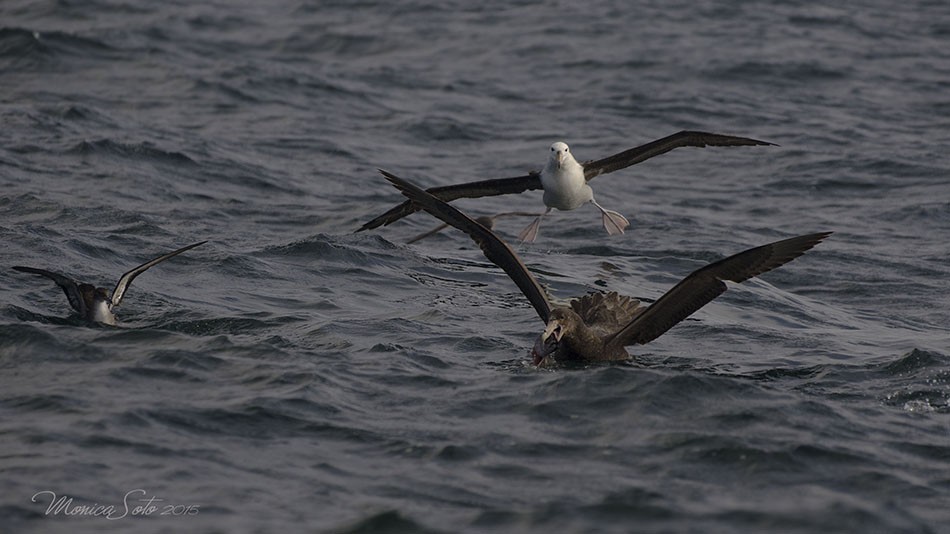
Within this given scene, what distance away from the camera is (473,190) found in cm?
1240

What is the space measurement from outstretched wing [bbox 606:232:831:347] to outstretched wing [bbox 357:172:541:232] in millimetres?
2813

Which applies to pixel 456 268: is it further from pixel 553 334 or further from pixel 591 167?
pixel 553 334

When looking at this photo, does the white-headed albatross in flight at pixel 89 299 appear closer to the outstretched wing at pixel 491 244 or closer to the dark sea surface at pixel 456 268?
the dark sea surface at pixel 456 268

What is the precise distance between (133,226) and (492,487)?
7.76 metres

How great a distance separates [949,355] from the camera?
35.1 ft

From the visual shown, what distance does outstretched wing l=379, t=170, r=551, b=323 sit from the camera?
10359mm

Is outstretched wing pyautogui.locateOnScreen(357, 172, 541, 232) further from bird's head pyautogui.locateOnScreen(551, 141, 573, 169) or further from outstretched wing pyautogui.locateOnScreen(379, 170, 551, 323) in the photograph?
outstretched wing pyautogui.locateOnScreen(379, 170, 551, 323)

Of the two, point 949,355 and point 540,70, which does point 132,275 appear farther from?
point 540,70

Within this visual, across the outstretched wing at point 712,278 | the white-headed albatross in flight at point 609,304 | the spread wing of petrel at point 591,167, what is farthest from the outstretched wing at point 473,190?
the outstretched wing at point 712,278

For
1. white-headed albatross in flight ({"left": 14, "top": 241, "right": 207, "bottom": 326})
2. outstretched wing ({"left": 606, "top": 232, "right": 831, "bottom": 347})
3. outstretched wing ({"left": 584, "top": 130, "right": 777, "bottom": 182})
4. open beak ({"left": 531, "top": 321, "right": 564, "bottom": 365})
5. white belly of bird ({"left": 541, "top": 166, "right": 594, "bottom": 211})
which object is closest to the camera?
outstretched wing ({"left": 606, "top": 232, "right": 831, "bottom": 347})

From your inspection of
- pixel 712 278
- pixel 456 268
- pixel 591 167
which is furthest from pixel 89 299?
pixel 591 167

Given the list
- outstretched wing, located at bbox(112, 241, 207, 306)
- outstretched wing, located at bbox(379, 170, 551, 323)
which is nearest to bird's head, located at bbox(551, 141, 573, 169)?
outstretched wing, located at bbox(379, 170, 551, 323)

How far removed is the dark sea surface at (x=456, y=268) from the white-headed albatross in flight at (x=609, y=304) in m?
0.31

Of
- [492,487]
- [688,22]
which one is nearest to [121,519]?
[492,487]
